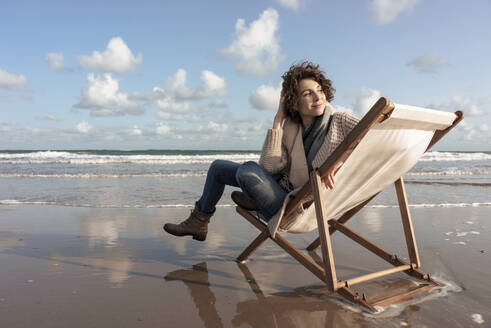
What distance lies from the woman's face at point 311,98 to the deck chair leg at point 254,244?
949 mm

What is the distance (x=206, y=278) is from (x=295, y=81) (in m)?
1.65

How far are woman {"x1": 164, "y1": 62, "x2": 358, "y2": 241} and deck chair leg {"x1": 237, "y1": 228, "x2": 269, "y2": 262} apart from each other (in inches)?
5.4

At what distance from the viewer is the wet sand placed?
2.08 m

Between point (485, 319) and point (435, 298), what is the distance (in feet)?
1.08

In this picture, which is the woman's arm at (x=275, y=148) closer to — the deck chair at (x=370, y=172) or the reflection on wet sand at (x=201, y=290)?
the deck chair at (x=370, y=172)

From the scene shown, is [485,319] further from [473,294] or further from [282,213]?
[282,213]

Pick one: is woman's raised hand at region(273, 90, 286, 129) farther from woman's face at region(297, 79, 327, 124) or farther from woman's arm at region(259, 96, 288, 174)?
woman's face at region(297, 79, 327, 124)

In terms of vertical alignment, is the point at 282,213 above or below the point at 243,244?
above

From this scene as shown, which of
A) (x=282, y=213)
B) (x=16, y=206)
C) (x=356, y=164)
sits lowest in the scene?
(x=16, y=206)

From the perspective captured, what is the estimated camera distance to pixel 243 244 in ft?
12.6

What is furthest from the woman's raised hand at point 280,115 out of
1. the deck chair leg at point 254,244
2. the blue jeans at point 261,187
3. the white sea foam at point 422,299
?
the white sea foam at point 422,299

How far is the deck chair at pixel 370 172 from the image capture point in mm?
1969

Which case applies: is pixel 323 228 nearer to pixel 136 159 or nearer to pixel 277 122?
pixel 277 122

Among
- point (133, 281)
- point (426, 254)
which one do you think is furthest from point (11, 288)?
point (426, 254)
